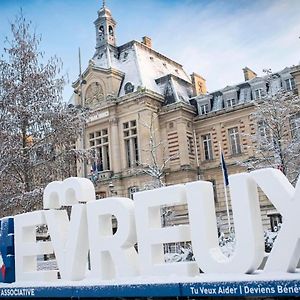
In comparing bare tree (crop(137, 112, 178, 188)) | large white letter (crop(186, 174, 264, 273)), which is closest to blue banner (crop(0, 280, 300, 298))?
large white letter (crop(186, 174, 264, 273))

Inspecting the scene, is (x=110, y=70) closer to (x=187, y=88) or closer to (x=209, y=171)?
(x=187, y=88)

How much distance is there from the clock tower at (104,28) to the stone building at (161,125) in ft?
12.2

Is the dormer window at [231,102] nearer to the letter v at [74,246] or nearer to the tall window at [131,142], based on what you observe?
the tall window at [131,142]

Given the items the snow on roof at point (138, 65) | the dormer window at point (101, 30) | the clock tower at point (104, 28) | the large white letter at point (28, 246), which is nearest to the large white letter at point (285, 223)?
the large white letter at point (28, 246)

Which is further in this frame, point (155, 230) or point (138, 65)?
point (138, 65)

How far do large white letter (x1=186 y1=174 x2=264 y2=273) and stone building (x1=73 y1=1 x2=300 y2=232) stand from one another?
1204 inches

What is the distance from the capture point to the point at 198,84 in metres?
47.9

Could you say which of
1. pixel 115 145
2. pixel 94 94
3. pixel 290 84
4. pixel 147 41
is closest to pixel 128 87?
pixel 94 94

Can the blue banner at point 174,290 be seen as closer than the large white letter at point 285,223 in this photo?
Yes

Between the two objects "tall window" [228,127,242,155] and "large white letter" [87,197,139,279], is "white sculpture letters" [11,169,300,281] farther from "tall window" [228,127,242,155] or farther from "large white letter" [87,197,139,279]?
"tall window" [228,127,242,155]

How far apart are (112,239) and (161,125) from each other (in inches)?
1347

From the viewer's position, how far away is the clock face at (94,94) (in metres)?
43.0

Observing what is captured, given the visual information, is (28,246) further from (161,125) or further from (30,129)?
(161,125)

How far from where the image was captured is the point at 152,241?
749 cm
